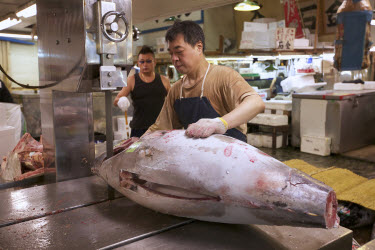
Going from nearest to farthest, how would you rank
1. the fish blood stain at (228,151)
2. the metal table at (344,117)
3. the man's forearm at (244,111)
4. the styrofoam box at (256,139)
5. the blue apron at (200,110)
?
the fish blood stain at (228,151)
the man's forearm at (244,111)
the blue apron at (200,110)
the metal table at (344,117)
the styrofoam box at (256,139)

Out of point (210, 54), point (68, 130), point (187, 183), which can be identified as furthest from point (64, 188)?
point (210, 54)

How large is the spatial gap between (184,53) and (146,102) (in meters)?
2.12

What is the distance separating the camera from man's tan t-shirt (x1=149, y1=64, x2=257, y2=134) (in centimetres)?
198

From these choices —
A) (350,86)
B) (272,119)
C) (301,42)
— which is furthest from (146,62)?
(350,86)

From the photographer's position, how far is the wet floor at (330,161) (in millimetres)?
5542

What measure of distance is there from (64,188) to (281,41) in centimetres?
698

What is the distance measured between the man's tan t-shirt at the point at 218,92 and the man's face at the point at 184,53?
140 mm

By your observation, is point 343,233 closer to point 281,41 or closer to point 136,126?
point 136,126

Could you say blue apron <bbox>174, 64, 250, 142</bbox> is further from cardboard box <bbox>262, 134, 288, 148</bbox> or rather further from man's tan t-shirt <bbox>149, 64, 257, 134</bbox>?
cardboard box <bbox>262, 134, 288, 148</bbox>

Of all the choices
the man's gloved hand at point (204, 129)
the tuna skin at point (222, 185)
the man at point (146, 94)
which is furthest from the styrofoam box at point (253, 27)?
the tuna skin at point (222, 185)

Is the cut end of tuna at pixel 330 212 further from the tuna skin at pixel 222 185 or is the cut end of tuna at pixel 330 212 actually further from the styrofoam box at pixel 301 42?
the styrofoam box at pixel 301 42

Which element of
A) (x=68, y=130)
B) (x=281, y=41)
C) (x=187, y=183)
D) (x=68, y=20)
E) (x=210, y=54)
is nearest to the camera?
(x=187, y=183)

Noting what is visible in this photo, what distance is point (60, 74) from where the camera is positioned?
1748mm

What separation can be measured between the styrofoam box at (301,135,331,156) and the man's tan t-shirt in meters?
5.09
